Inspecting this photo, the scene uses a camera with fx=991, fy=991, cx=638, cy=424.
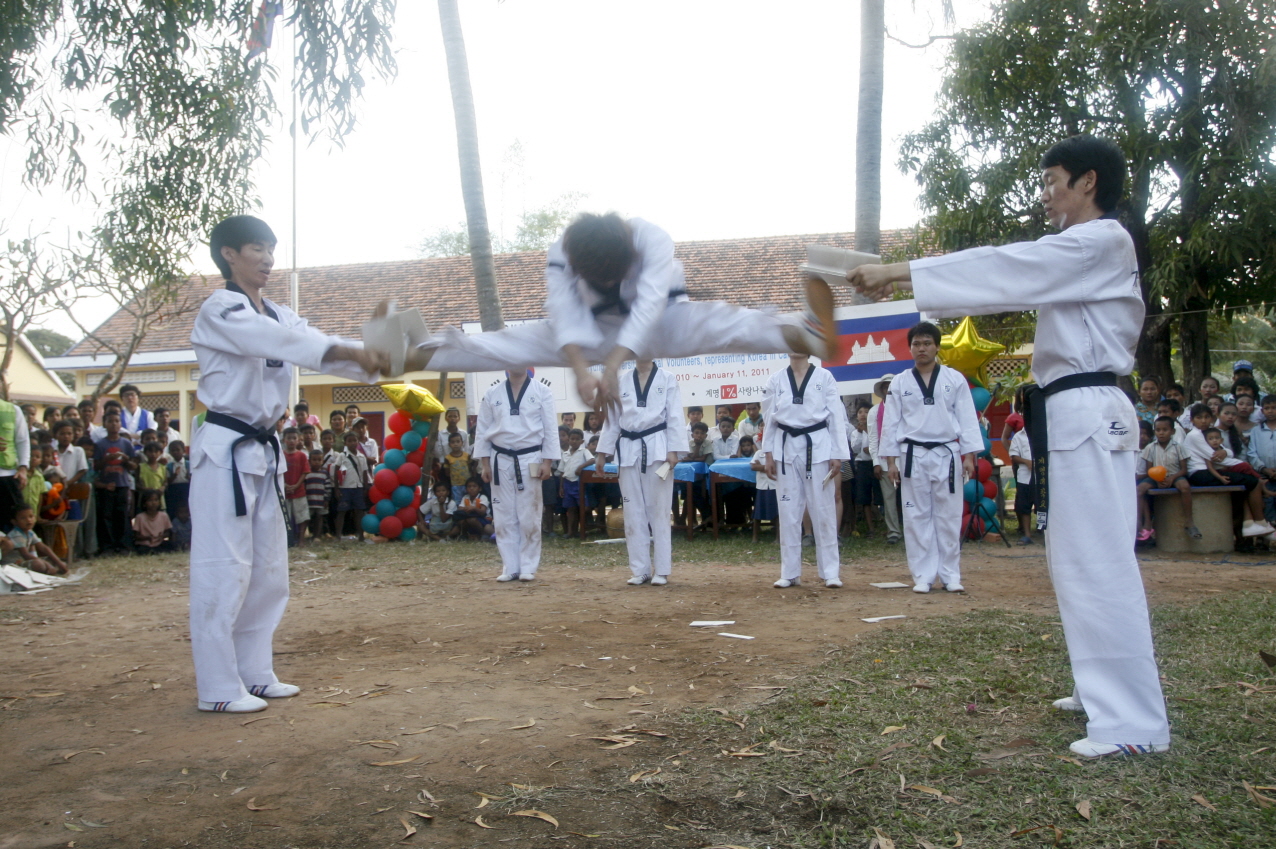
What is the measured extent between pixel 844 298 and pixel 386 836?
34.7 ft

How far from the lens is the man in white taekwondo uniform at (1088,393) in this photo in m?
3.64

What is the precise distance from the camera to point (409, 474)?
42.6 feet

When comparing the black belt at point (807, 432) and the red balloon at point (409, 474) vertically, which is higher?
the black belt at point (807, 432)

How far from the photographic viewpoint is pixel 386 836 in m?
2.96

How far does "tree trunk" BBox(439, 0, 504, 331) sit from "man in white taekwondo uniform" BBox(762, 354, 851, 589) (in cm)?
522

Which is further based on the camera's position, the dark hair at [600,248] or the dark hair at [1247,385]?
the dark hair at [1247,385]

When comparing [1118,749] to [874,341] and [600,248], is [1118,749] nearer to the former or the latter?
[600,248]

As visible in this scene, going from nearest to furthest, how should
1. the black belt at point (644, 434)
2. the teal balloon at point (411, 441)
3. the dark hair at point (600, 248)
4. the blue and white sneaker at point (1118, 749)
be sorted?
the blue and white sneaker at point (1118, 749), the dark hair at point (600, 248), the black belt at point (644, 434), the teal balloon at point (411, 441)

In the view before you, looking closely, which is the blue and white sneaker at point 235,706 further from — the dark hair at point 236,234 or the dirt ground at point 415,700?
the dark hair at point 236,234

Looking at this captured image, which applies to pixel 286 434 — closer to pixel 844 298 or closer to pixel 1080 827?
pixel 844 298

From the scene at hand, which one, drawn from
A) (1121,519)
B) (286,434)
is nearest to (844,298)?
(286,434)

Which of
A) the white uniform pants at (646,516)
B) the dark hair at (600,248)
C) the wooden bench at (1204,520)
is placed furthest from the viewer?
the wooden bench at (1204,520)

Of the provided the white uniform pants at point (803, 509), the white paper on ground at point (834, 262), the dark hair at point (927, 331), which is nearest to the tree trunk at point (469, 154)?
the white uniform pants at point (803, 509)

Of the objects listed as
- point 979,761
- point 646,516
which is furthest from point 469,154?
point 979,761
